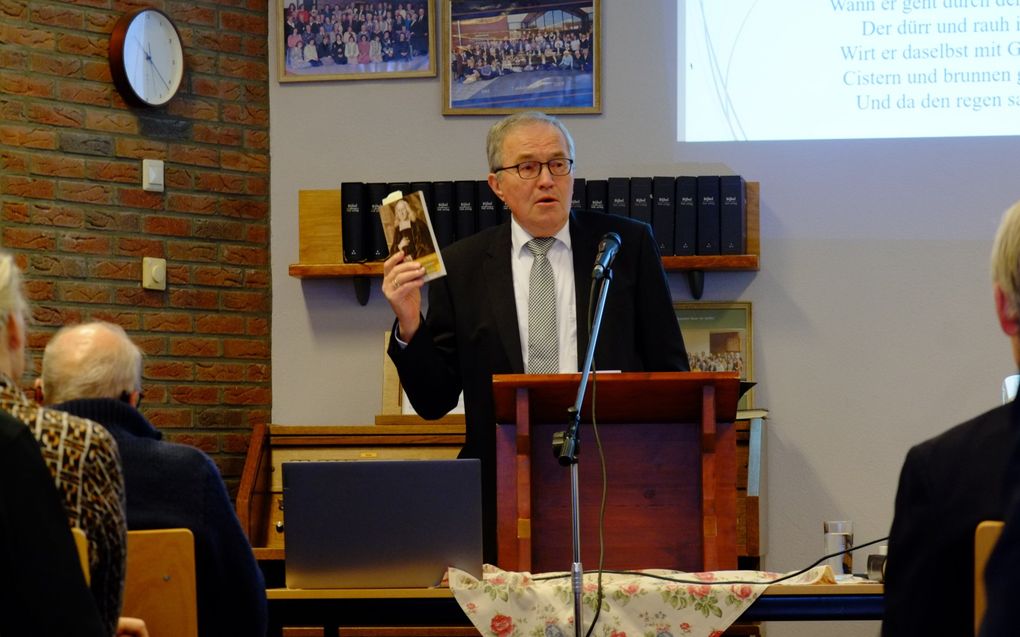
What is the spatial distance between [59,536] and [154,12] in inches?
128

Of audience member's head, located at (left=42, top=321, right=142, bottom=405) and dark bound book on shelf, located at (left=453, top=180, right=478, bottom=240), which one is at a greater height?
dark bound book on shelf, located at (left=453, top=180, right=478, bottom=240)

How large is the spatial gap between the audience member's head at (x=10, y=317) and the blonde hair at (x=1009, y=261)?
115 cm

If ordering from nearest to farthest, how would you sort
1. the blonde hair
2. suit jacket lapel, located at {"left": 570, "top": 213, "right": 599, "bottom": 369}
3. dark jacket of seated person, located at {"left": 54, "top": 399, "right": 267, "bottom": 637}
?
the blonde hair → dark jacket of seated person, located at {"left": 54, "top": 399, "right": 267, "bottom": 637} → suit jacket lapel, located at {"left": 570, "top": 213, "right": 599, "bottom": 369}

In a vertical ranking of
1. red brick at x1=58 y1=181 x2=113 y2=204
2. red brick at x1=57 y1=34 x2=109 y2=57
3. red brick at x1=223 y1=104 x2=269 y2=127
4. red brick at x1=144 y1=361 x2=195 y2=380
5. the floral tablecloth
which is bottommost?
the floral tablecloth

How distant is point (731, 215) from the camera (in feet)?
14.3

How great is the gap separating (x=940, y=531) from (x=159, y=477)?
4.06ft

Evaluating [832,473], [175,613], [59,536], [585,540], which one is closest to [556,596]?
[585,540]

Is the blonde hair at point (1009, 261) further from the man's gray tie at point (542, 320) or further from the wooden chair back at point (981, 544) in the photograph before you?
the man's gray tie at point (542, 320)

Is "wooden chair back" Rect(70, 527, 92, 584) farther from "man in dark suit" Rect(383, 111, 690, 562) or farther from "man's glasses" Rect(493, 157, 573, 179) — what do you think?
"man's glasses" Rect(493, 157, 573, 179)

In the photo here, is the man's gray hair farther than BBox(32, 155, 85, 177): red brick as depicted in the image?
No

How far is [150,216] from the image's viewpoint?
175 inches

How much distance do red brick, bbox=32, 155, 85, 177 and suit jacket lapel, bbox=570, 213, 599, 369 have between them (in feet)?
6.30

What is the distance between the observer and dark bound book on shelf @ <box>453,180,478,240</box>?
Result: 441 centimetres

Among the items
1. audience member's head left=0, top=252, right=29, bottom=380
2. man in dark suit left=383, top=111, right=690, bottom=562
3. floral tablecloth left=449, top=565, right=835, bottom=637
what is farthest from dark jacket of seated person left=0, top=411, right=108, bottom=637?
man in dark suit left=383, top=111, right=690, bottom=562
